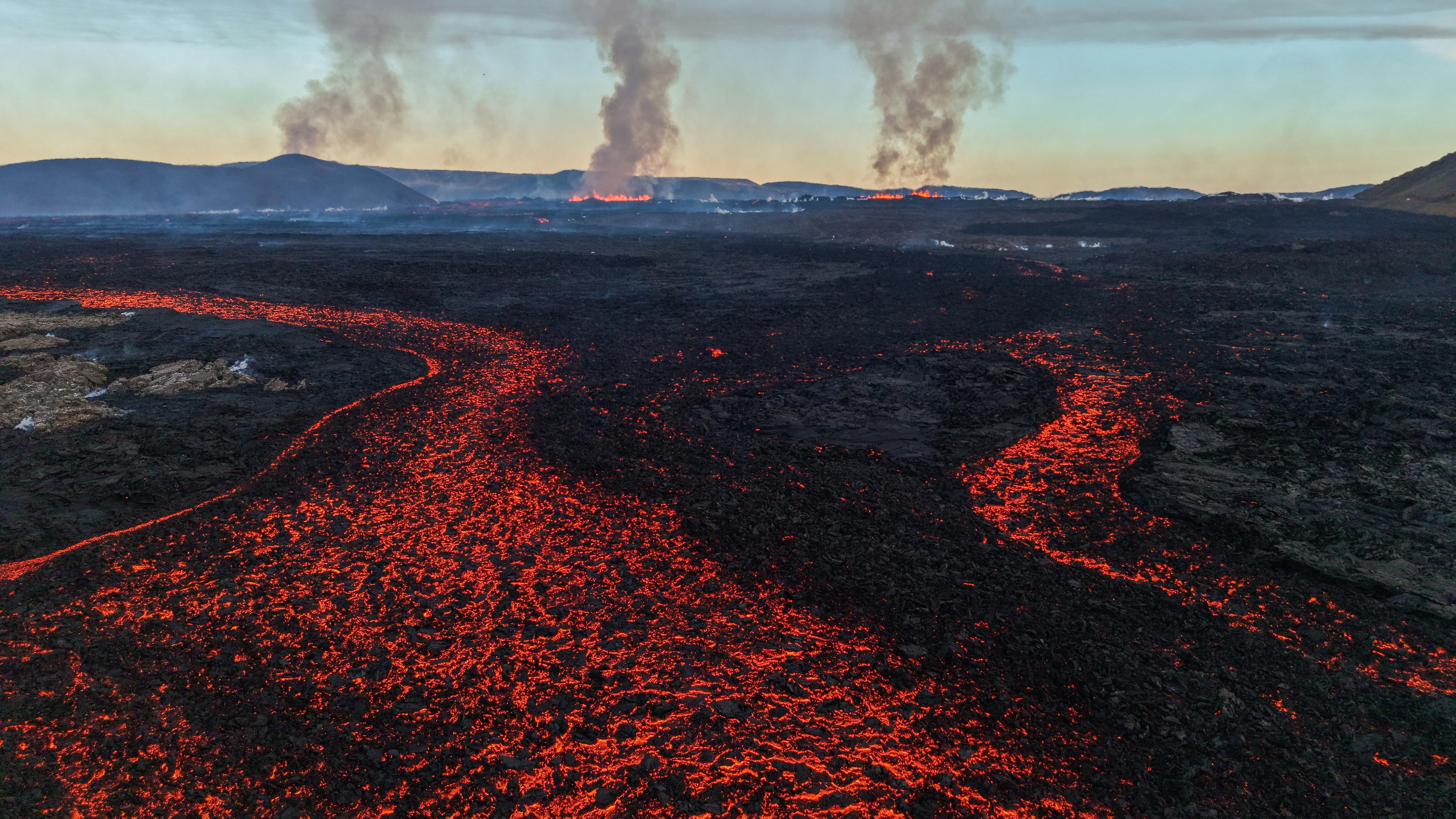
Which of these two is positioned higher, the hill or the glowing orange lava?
the glowing orange lava

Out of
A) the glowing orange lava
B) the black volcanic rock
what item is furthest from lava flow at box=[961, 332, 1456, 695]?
the black volcanic rock

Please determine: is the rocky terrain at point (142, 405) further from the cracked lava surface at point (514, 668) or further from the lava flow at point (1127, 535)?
the lava flow at point (1127, 535)

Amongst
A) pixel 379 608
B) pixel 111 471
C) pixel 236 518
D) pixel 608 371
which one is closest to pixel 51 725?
pixel 379 608

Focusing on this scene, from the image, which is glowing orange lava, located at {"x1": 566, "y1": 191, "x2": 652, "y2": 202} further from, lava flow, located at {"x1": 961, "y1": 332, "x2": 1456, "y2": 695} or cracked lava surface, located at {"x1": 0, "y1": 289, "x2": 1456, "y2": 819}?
cracked lava surface, located at {"x1": 0, "y1": 289, "x2": 1456, "y2": 819}

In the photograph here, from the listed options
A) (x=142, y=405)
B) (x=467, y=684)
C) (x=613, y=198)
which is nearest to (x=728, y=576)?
(x=467, y=684)

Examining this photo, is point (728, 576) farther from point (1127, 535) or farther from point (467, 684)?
point (1127, 535)
